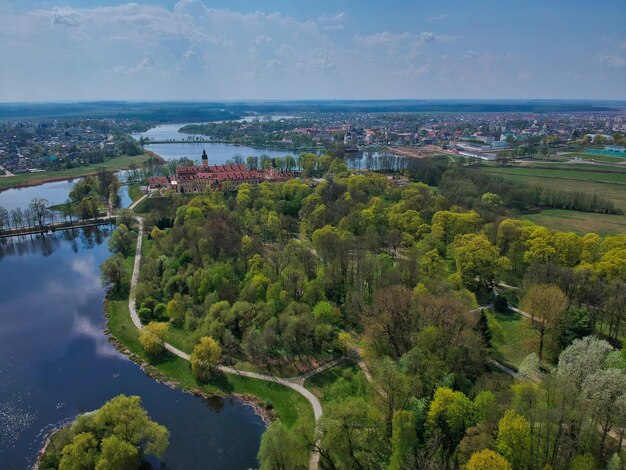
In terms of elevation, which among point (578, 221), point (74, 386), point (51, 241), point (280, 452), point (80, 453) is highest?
point (578, 221)

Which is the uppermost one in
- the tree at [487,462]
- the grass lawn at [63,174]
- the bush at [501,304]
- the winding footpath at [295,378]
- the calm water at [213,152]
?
the calm water at [213,152]

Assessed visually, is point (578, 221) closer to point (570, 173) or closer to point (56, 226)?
point (570, 173)

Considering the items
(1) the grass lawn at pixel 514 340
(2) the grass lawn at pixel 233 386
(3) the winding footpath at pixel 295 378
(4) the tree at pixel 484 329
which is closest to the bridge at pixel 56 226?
(3) the winding footpath at pixel 295 378

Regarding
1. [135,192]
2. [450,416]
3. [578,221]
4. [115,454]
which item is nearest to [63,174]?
[135,192]

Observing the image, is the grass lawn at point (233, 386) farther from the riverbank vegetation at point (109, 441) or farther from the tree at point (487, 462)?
the tree at point (487, 462)

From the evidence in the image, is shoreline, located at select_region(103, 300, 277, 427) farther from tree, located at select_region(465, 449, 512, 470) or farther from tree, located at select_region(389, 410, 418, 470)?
tree, located at select_region(465, 449, 512, 470)

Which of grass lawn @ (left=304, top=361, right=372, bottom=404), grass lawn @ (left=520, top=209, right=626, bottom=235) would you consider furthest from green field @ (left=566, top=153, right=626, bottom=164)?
grass lawn @ (left=304, top=361, right=372, bottom=404)

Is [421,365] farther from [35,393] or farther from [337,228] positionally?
[337,228]
